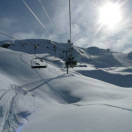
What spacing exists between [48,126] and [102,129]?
64.1 inches

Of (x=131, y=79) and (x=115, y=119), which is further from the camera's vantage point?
(x=131, y=79)

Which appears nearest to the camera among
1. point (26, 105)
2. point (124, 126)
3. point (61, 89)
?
point (124, 126)

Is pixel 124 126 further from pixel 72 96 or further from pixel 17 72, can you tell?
pixel 17 72

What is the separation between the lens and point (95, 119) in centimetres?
336

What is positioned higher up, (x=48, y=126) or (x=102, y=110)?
(x=102, y=110)

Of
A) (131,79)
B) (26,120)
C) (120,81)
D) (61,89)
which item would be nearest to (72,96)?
(61,89)

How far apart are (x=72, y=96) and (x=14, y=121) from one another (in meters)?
4.34

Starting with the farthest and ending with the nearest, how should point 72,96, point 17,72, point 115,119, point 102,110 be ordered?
point 17,72
point 72,96
point 102,110
point 115,119

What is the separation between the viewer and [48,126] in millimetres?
3336

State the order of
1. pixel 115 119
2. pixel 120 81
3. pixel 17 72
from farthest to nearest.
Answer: pixel 120 81
pixel 17 72
pixel 115 119

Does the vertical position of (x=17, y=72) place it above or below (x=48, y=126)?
above

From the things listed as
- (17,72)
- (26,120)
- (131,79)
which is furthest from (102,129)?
(131,79)

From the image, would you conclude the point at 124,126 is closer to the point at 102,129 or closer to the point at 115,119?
the point at 115,119

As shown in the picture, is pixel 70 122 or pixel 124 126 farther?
pixel 70 122
